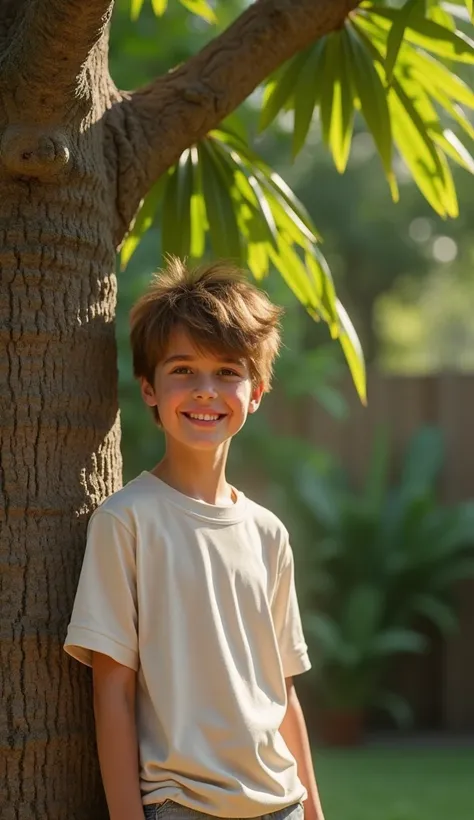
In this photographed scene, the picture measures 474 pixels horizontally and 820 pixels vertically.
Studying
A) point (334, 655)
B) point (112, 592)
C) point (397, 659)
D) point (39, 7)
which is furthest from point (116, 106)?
point (397, 659)

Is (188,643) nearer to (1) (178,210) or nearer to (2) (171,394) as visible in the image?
(2) (171,394)

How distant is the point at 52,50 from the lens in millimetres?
1756

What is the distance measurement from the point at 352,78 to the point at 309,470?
191 inches

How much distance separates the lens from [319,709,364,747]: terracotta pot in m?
6.96

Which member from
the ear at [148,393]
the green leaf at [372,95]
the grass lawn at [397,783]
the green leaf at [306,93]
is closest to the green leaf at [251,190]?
the green leaf at [306,93]

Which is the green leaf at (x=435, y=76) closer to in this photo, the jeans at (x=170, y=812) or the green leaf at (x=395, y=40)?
the green leaf at (x=395, y=40)

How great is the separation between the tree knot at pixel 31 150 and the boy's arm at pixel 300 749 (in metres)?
0.93

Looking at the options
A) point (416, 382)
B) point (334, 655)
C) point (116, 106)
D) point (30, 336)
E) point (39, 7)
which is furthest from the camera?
point (416, 382)

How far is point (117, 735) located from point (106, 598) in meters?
0.19

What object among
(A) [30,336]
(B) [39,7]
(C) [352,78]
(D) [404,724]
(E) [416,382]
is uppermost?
(E) [416,382]

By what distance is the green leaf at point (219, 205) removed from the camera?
2.58 m

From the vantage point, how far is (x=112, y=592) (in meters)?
1.78

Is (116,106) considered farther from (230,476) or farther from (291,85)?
(230,476)

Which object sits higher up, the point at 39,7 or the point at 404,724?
the point at 39,7
